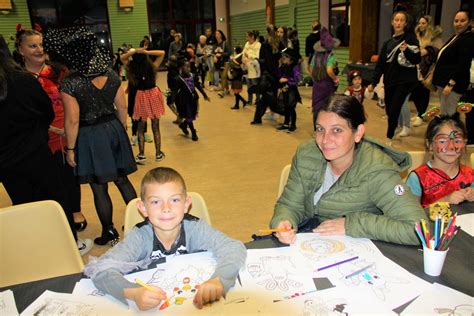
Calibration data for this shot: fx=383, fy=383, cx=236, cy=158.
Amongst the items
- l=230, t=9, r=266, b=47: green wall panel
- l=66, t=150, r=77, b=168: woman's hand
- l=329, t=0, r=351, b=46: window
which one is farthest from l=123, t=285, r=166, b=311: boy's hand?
l=230, t=9, r=266, b=47: green wall panel

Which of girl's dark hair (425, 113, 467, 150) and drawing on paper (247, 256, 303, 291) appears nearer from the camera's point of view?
drawing on paper (247, 256, 303, 291)

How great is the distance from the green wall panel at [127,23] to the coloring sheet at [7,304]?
15.1 metres

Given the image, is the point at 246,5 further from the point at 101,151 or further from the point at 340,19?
the point at 101,151

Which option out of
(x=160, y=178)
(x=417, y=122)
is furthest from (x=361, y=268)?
(x=417, y=122)

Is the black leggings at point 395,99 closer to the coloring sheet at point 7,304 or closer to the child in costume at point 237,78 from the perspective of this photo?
the child in costume at point 237,78

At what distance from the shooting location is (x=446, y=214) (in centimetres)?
155

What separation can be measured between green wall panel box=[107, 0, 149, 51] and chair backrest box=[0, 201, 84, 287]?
47.9 ft

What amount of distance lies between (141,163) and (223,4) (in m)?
13.0

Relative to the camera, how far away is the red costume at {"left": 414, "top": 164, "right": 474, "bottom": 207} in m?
2.01

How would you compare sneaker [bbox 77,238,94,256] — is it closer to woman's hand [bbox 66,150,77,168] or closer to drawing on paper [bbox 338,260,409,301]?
woman's hand [bbox 66,150,77,168]

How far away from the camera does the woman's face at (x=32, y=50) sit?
2675 mm

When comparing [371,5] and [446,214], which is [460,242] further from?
[371,5]

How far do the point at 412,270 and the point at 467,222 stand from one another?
0.49m

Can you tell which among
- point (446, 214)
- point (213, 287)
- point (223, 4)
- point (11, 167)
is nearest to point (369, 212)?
point (446, 214)
